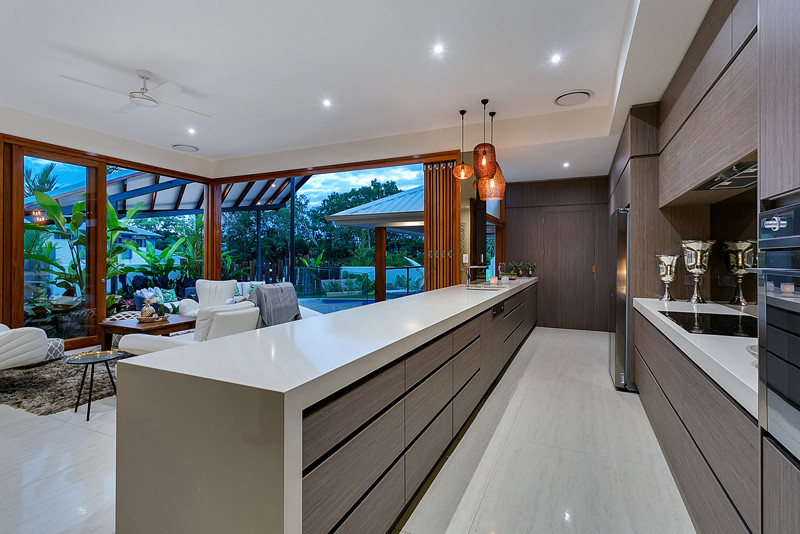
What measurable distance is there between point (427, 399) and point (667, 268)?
7.72 feet

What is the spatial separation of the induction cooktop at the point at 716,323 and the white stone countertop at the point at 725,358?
2.0 inches

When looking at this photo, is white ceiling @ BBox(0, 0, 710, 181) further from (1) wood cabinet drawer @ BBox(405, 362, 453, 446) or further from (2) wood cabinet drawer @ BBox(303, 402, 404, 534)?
(2) wood cabinet drawer @ BBox(303, 402, 404, 534)

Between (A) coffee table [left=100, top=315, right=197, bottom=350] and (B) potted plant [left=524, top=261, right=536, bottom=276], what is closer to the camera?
(A) coffee table [left=100, top=315, right=197, bottom=350]

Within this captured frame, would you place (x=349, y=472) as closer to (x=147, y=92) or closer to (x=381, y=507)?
(x=381, y=507)

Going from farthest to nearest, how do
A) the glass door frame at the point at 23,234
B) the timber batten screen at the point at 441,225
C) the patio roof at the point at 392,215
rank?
the patio roof at the point at 392,215 → the timber batten screen at the point at 441,225 → the glass door frame at the point at 23,234

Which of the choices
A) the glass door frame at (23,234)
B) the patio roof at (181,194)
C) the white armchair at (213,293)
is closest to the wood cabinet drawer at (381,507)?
the white armchair at (213,293)

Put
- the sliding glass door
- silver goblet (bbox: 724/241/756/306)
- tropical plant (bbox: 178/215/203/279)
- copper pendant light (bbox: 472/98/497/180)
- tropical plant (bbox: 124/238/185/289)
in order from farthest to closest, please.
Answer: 1. tropical plant (bbox: 178/215/203/279)
2. tropical plant (bbox: 124/238/185/289)
3. the sliding glass door
4. copper pendant light (bbox: 472/98/497/180)
5. silver goblet (bbox: 724/241/756/306)

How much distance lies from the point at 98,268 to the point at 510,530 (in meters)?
6.10

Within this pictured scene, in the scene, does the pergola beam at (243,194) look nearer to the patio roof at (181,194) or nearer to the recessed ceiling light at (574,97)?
the patio roof at (181,194)

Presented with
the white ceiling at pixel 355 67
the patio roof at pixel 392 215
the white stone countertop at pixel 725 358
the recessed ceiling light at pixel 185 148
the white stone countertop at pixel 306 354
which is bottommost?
the white stone countertop at pixel 725 358

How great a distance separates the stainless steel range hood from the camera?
6.06ft

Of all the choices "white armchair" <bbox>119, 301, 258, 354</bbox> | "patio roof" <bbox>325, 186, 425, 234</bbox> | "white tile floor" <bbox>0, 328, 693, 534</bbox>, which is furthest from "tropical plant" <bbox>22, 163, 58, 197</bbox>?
"patio roof" <bbox>325, 186, 425, 234</bbox>

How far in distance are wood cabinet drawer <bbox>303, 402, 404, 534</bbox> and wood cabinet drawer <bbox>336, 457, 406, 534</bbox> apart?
4cm

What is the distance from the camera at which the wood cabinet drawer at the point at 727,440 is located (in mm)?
1064
